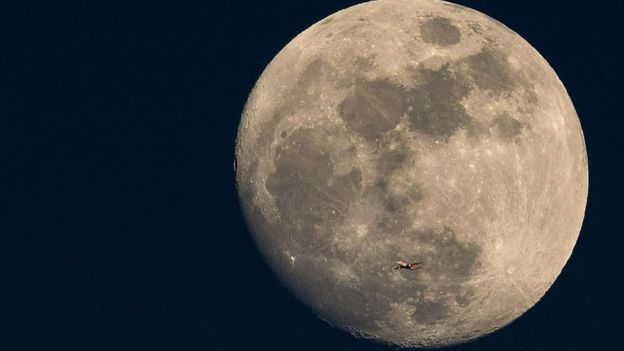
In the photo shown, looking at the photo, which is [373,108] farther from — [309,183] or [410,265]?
[410,265]

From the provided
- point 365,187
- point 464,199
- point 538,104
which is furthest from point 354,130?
point 538,104

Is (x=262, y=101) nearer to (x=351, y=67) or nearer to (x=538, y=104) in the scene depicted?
(x=351, y=67)

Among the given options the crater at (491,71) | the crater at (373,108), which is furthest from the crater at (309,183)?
the crater at (491,71)

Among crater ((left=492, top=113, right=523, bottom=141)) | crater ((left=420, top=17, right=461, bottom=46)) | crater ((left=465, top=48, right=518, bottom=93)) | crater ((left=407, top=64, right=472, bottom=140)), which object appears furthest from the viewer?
crater ((left=420, top=17, right=461, bottom=46))

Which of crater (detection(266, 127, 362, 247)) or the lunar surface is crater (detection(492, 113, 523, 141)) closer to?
the lunar surface

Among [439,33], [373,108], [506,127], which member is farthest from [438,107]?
[439,33]

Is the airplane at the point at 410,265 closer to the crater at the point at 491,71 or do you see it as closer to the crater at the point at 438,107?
the crater at the point at 438,107

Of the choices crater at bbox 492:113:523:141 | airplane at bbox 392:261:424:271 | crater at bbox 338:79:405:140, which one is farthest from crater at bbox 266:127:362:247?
crater at bbox 492:113:523:141
